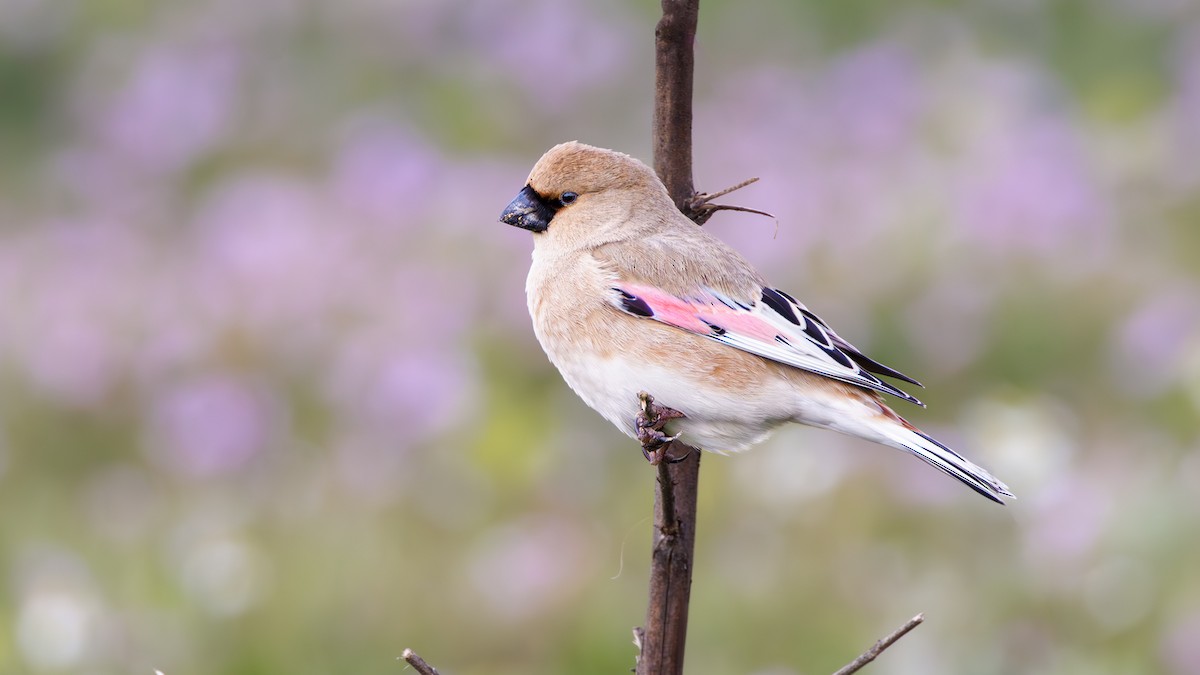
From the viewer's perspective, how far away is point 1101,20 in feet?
26.8

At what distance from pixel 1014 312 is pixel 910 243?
519mm

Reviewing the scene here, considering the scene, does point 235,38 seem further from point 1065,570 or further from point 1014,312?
point 1065,570

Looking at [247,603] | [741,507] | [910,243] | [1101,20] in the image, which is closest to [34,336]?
[247,603]

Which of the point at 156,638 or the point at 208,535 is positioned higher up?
the point at 208,535

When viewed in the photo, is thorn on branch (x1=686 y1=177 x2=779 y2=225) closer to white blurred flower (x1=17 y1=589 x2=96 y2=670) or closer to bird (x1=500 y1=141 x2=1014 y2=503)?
bird (x1=500 y1=141 x2=1014 y2=503)

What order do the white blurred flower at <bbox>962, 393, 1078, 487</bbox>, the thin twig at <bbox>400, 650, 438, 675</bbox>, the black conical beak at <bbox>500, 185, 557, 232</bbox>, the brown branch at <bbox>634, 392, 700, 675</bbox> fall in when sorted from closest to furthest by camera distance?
the thin twig at <bbox>400, 650, 438, 675</bbox>
the brown branch at <bbox>634, 392, 700, 675</bbox>
the black conical beak at <bbox>500, 185, 557, 232</bbox>
the white blurred flower at <bbox>962, 393, 1078, 487</bbox>

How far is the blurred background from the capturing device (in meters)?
4.21

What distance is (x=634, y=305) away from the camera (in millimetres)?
2662

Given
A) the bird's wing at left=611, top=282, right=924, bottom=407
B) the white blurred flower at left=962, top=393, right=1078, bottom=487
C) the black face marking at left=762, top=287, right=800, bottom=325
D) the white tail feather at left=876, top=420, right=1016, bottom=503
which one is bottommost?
the white tail feather at left=876, top=420, right=1016, bottom=503

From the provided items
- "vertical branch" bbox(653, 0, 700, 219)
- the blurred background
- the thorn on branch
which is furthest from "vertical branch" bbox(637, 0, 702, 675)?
the blurred background

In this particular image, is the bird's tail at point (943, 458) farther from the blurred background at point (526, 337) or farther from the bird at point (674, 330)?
the blurred background at point (526, 337)

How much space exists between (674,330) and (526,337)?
2.73m

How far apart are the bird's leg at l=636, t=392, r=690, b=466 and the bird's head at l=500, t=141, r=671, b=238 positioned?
42cm

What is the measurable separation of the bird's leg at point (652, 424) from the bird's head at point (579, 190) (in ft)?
1.37
